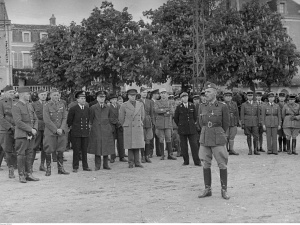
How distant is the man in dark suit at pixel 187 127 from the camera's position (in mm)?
11961

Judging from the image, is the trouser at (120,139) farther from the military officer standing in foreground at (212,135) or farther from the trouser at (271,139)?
the military officer standing in foreground at (212,135)

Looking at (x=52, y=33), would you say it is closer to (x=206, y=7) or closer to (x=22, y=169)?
(x=206, y=7)

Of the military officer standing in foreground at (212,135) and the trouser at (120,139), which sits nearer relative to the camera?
the military officer standing in foreground at (212,135)

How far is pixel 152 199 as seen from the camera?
796 cm

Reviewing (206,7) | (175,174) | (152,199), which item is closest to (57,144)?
(175,174)

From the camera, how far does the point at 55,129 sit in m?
10.7

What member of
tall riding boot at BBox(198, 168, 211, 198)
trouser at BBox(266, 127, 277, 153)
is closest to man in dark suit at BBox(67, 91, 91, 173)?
tall riding boot at BBox(198, 168, 211, 198)

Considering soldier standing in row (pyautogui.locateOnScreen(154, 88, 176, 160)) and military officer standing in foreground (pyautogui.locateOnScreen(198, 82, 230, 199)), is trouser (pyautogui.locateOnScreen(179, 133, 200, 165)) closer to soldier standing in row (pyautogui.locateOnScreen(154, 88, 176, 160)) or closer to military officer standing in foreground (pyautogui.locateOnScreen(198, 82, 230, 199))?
soldier standing in row (pyautogui.locateOnScreen(154, 88, 176, 160))

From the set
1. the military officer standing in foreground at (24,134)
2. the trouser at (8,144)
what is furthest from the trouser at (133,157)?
the trouser at (8,144)

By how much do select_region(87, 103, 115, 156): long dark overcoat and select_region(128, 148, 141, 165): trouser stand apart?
0.45 m

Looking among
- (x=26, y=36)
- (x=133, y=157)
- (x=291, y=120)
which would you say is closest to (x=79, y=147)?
(x=133, y=157)

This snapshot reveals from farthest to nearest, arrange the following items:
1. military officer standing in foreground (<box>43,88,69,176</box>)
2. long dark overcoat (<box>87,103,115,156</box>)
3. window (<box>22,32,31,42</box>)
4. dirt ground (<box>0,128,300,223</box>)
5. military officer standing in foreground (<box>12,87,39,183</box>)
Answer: window (<box>22,32,31,42</box>)
long dark overcoat (<box>87,103,115,156</box>)
military officer standing in foreground (<box>43,88,69,176</box>)
military officer standing in foreground (<box>12,87,39,183</box>)
dirt ground (<box>0,128,300,223</box>)

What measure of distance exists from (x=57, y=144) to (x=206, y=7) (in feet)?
58.5

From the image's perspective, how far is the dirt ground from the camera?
6.78 m
